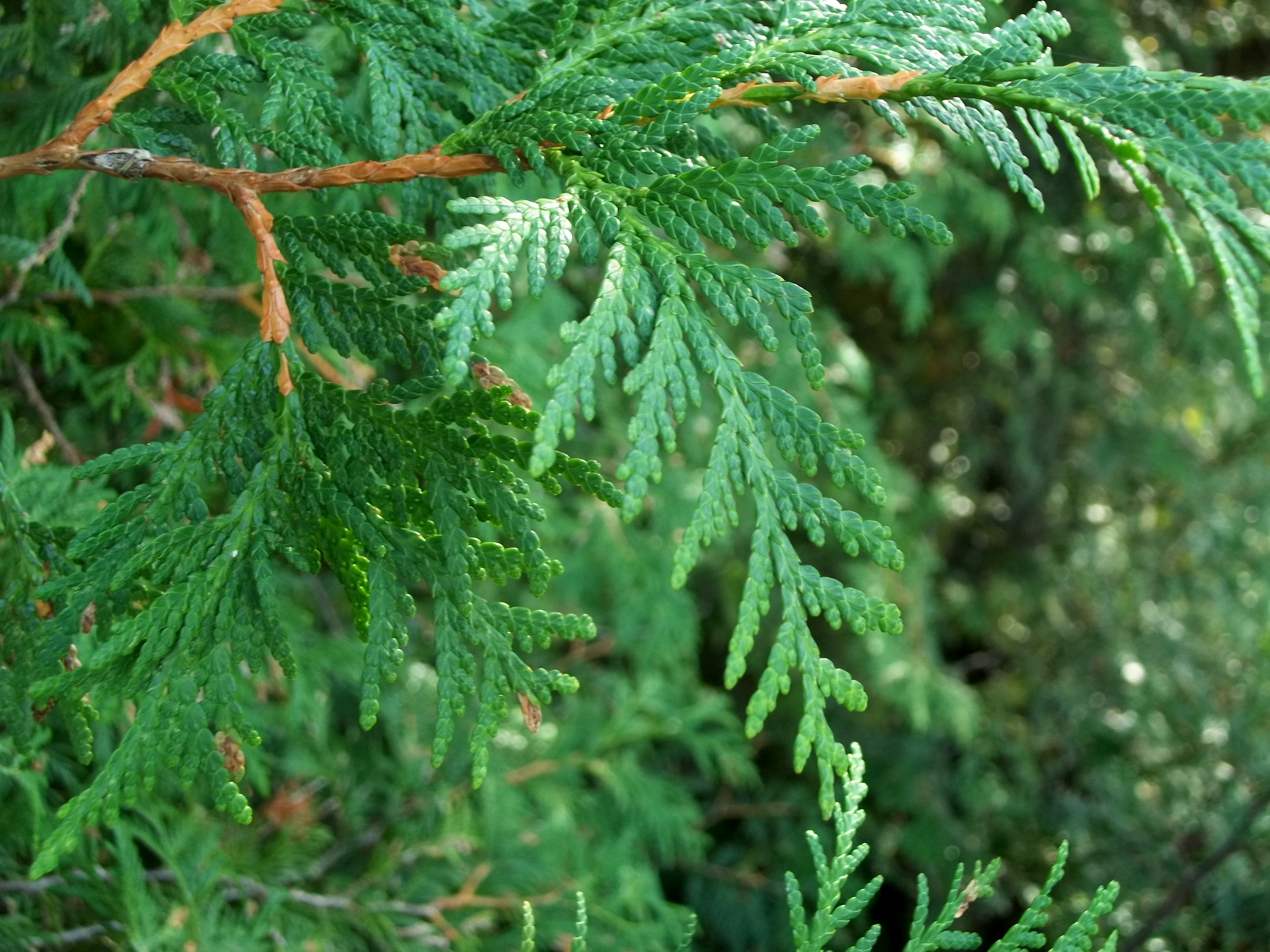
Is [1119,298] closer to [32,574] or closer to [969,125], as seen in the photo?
[969,125]

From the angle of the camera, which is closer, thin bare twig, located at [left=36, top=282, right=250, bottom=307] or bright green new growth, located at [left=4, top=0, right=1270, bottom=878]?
bright green new growth, located at [left=4, top=0, right=1270, bottom=878]

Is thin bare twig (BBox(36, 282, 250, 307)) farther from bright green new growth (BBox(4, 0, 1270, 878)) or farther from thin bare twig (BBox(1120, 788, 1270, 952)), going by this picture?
thin bare twig (BBox(1120, 788, 1270, 952))

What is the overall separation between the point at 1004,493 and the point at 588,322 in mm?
3269

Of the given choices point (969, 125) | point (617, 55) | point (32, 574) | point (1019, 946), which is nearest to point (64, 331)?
point (32, 574)

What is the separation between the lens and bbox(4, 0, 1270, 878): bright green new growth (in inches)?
38.1

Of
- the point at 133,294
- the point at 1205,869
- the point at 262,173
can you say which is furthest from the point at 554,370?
the point at 1205,869

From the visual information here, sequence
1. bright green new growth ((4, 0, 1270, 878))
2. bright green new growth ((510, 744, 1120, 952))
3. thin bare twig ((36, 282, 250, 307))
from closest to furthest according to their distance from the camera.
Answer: bright green new growth ((4, 0, 1270, 878)) < bright green new growth ((510, 744, 1120, 952)) < thin bare twig ((36, 282, 250, 307))

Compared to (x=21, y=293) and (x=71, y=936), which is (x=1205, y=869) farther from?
(x=21, y=293)

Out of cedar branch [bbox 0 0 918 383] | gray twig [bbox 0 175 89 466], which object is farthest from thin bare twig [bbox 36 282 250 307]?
cedar branch [bbox 0 0 918 383]

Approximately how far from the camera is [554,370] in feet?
2.94

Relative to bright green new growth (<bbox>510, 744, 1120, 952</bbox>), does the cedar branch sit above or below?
above

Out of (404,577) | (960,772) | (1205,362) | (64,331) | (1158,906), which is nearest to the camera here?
(404,577)

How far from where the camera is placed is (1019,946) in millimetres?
1136

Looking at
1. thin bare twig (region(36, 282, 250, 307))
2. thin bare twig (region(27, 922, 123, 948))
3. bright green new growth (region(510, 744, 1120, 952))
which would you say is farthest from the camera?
thin bare twig (region(36, 282, 250, 307))
